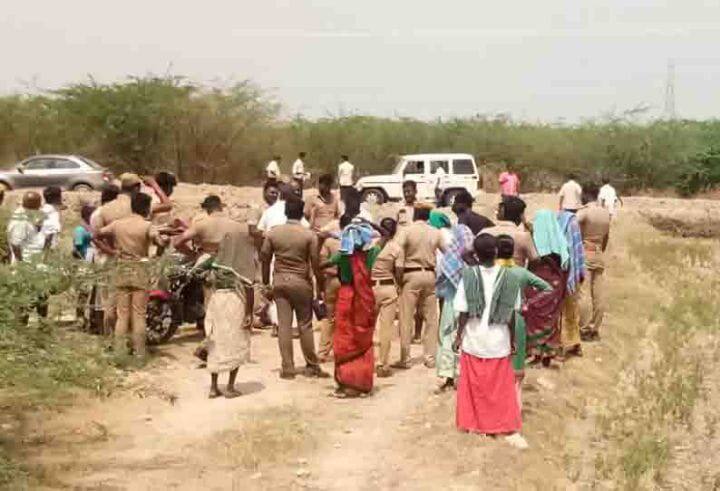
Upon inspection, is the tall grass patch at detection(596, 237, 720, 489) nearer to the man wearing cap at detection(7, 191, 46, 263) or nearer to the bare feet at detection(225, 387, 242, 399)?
the bare feet at detection(225, 387, 242, 399)

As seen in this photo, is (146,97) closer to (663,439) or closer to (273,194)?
(273,194)

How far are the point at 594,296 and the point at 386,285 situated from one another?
9.58 ft

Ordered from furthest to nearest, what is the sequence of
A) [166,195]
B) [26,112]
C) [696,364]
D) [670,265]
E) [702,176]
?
[702,176] → [26,112] → [670,265] → [696,364] → [166,195]

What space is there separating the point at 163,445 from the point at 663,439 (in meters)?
4.12

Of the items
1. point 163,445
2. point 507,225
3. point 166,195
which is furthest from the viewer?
point 166,195

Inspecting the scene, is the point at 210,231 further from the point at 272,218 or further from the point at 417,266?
the point at 417,266

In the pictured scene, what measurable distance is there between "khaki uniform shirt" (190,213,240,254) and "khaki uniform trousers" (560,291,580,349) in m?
3.31

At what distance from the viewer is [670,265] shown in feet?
67.2

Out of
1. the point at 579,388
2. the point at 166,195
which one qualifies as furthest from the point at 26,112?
the point at 579,388

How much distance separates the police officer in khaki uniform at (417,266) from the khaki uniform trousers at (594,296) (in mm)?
2192

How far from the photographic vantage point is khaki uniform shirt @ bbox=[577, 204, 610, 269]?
1127 centimetres

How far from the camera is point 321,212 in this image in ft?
37.1

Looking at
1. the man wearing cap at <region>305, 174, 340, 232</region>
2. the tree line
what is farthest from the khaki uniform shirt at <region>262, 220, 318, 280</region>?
the tree line

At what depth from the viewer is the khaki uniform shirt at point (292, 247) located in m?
9.38
